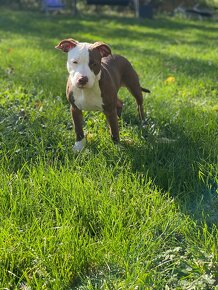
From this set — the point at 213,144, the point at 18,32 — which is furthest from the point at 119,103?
the point at 18,32

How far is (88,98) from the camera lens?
3.00 m

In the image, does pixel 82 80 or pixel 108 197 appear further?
pixel 82 80

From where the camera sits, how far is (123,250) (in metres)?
1.93

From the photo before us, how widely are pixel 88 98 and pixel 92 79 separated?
0.76 ft

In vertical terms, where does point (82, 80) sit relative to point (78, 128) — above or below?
above

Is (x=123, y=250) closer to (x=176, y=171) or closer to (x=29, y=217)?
(x=29, y=217)

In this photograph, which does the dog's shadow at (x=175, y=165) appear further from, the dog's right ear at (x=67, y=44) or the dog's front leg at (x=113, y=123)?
the dog's right ear at (x=67, y=44)

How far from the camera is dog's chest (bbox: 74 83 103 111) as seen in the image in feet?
9.78

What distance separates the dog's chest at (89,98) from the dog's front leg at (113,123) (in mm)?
94

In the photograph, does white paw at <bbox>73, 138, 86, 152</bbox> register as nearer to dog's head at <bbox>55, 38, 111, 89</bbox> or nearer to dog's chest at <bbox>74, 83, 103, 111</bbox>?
dog's chest at <bbox>74, 83, 103, 111</bbox>

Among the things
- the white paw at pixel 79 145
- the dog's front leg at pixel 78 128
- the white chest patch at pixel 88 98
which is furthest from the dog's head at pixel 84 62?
the white paw at pixel 79 145

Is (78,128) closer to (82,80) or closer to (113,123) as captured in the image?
(113,123)

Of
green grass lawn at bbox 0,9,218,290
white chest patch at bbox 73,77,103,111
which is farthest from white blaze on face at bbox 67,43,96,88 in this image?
green grass lawn at bbox 0,9,218,290

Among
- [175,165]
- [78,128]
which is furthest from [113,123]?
[175,165]
